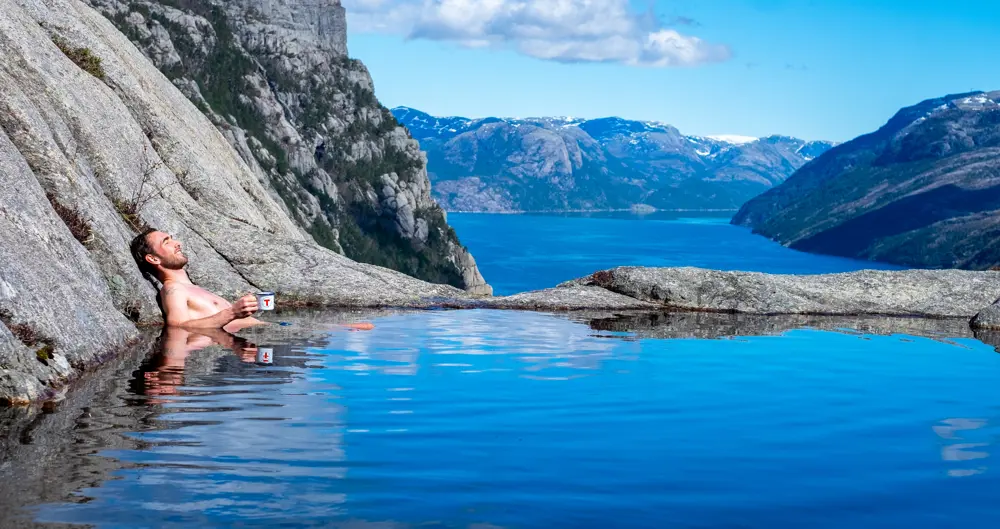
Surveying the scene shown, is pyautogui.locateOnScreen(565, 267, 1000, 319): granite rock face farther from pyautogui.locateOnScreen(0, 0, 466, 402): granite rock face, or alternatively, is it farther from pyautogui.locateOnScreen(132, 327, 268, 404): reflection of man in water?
pyautogui.locateOnScreen(132, 327, 268, 404): reflection of man in water

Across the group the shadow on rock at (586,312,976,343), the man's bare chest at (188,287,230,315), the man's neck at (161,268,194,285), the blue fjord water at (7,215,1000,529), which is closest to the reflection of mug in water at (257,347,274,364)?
the blue fjord water at (7,215,1000,529)

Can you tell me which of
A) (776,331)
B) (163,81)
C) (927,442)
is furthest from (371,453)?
(163,81)

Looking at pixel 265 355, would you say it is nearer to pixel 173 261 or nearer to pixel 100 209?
pixel 173 261

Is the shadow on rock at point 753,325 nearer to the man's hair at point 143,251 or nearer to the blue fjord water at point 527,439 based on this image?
the blue fjord water at point 527,439

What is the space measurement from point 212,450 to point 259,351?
26.8ft

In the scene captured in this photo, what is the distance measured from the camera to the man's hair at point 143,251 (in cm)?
2158

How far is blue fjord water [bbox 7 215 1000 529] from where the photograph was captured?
8516 millimetres

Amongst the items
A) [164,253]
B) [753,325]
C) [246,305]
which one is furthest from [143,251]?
[753,325]

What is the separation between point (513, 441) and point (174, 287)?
1278 cm

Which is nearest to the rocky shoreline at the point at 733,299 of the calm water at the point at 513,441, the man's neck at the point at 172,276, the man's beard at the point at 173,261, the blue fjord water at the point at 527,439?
the man's neck at the point at 172,276

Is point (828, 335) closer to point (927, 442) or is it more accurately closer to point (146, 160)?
point (927, 442)

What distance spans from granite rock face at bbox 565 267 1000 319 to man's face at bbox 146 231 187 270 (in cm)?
1270

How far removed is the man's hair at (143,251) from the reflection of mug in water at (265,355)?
15.1 ft

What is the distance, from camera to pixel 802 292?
30.5 m
